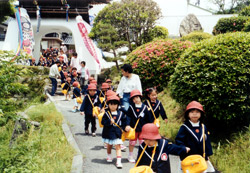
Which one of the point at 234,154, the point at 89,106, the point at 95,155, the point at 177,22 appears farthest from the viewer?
the point at 177,22

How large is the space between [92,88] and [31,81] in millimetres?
8195

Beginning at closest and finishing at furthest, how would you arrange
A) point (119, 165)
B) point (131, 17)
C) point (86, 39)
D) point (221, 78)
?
point (119, 165), point (221, 78), point (131, 17), point (86, 39)

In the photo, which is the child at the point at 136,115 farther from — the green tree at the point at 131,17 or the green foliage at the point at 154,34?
the green foliage at the point at 154,34

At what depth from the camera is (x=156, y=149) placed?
355cm

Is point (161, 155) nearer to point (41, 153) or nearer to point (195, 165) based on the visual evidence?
point (195, 165)

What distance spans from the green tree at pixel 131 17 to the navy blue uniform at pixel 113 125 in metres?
10.5

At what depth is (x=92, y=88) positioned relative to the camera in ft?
22.9

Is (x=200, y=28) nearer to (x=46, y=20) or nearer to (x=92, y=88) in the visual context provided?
(x=46, y=20)

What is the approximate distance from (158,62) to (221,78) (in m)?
4.14

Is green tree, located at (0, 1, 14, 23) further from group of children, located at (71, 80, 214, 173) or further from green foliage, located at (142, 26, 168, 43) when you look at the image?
green foliage, located at (142, 26, 168, 43)

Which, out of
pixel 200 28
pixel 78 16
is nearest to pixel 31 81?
pixel 78 16

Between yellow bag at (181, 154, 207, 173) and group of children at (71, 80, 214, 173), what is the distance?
0.24 meters

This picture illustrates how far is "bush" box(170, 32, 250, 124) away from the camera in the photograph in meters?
5.30

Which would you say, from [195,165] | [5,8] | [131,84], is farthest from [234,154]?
[5,8]
